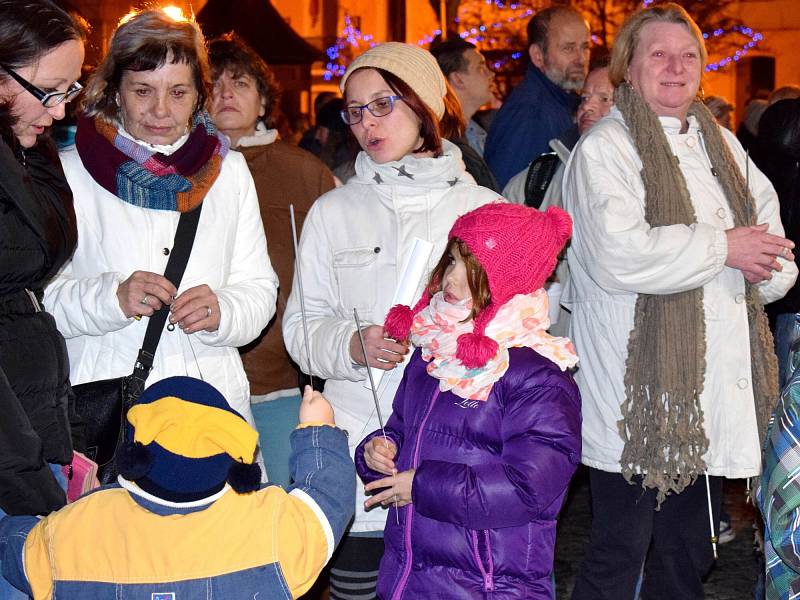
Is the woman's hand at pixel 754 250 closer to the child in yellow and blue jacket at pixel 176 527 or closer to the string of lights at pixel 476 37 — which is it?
the child in yellow and blue jacket at pixel 176 527

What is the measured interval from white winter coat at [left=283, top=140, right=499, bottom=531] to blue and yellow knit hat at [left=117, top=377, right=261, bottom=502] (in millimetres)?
1066

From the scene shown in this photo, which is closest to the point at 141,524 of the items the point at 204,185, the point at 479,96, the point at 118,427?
the point at 118,427

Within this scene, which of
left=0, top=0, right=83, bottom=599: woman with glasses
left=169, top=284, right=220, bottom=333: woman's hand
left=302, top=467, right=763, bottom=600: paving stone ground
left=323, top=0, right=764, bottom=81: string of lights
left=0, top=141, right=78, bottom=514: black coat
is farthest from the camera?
left=323, top=0, right=764, bottom=81: string of lights

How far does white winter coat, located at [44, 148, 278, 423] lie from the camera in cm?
344

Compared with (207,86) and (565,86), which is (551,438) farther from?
(565,86)

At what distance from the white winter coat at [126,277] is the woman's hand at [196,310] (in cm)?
4

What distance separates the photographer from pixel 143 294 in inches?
132

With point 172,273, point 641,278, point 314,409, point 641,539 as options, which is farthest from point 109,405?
point 641,539

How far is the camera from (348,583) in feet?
12.1

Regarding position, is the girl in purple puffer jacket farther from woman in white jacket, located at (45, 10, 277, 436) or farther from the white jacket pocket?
woman in white jacket, located at (45, 10, 277, 436)

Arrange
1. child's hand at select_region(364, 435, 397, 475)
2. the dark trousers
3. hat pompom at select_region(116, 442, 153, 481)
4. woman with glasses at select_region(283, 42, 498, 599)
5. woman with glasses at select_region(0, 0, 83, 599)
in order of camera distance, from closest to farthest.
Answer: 1. hat pompom at select_region(116, 442, 153, 481)
2. woman with glasses at select_region(0, 0, 83, 599)
3. child's hand at select_region(364, 435, 397, 475)
4. woman with glasses at select_region(283, 42, 498, 599)
5. the dark trousers

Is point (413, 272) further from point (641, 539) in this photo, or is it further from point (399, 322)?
point (641, 539)

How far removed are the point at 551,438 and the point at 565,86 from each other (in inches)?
162

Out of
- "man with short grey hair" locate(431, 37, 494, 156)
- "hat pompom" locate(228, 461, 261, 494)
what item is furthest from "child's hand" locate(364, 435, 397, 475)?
"man with short grey hair" locate(431, 37, 494, 156)
